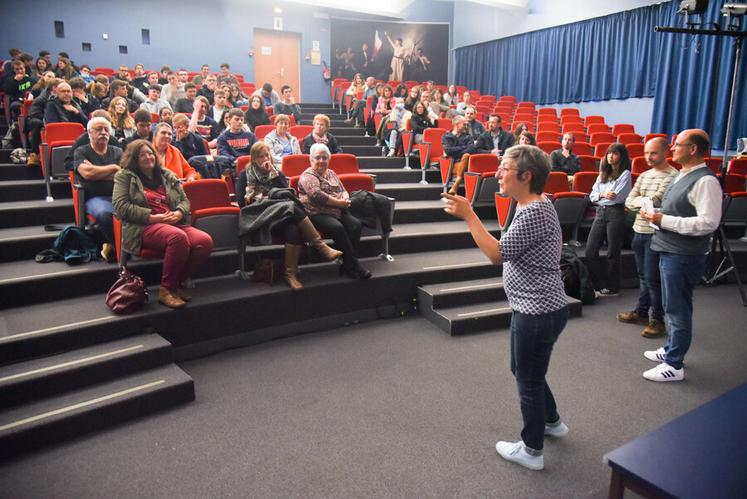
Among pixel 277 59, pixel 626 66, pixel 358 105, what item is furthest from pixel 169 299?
pixel 277 59

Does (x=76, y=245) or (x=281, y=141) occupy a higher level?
(x=281, y=141)

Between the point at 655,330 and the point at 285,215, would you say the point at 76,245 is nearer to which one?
the point at 285,215

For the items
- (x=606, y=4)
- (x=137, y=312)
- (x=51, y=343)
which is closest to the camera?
(x=51, y=343)

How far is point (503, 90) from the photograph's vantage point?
13.3m

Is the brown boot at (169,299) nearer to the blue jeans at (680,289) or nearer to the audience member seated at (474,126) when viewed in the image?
the blue jeans at (680,289)

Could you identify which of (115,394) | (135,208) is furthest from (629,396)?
(135,208)

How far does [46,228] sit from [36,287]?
90 centimetres

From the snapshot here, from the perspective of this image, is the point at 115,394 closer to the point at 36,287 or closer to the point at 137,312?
the point at 137,312

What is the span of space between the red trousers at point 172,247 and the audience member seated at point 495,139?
3.87 m

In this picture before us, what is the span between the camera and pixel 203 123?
5.68 metres

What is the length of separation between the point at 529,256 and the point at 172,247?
2245 mm

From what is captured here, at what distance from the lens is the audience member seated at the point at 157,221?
3.26 metres

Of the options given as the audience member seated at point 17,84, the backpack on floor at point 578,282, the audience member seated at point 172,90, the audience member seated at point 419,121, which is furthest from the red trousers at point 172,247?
the audience member seated at point 172,90

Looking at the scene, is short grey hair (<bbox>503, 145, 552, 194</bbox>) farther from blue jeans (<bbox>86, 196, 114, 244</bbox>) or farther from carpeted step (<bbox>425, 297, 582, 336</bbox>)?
blue jeans (<bbox>86, 196, 114, 244</bbox>)
